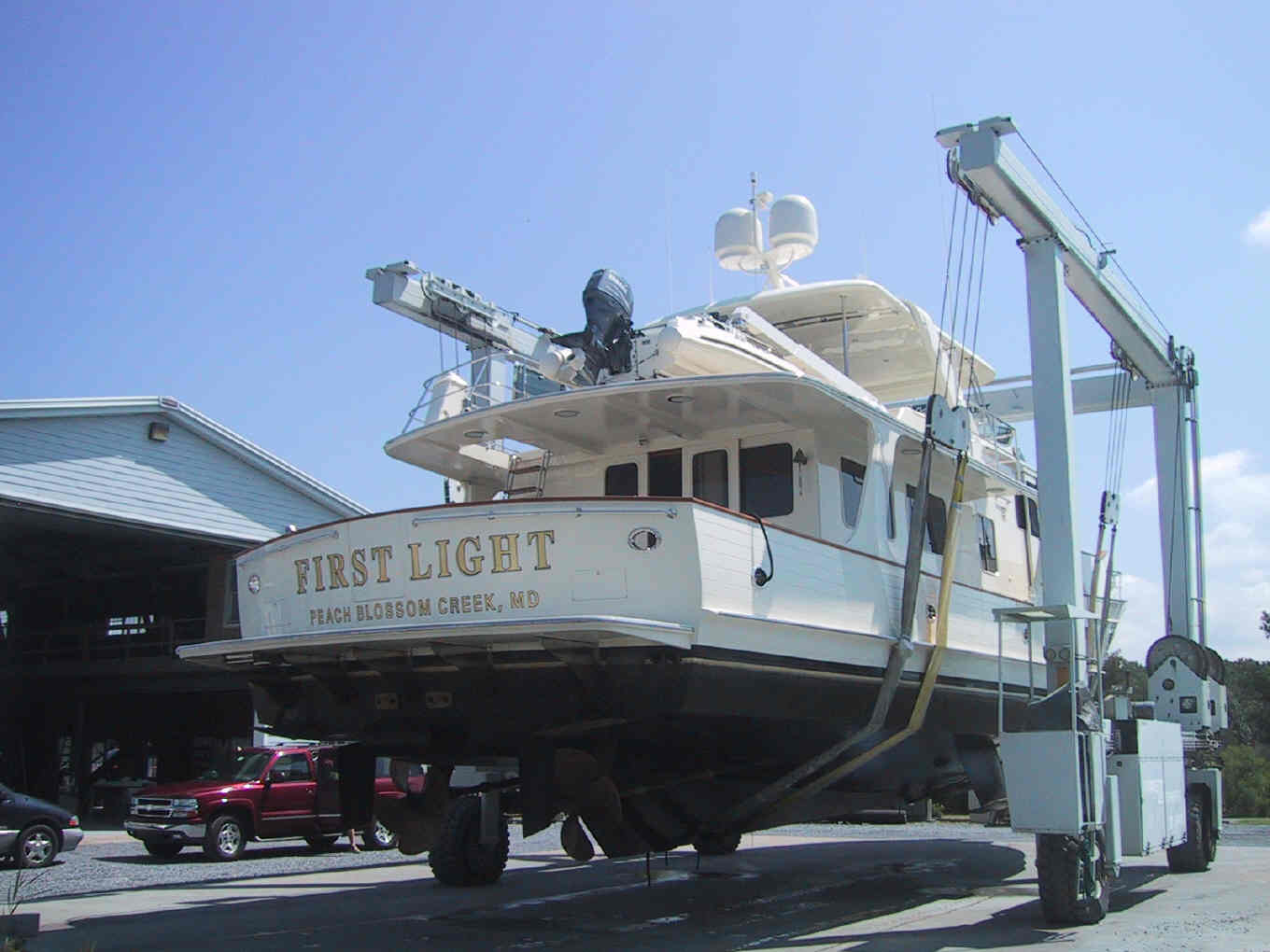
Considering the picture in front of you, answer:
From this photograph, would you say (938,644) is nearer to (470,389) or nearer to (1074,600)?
(1074,600)

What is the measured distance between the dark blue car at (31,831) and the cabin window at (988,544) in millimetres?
11501

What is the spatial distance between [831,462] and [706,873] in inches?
197

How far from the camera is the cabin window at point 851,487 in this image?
9641 millimetres

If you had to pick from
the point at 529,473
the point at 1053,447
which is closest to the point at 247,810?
the point at 529,473

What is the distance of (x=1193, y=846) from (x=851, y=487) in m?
5.06

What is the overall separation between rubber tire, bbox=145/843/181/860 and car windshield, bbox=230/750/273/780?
48.1 inches

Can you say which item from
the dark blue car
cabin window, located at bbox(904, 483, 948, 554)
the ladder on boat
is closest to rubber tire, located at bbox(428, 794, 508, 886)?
the ladder on boat

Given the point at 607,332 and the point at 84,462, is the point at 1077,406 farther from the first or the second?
the point at 84,462

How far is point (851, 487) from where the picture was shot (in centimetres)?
979

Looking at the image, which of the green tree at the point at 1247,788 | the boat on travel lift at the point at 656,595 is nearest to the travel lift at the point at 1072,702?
the boat on travel lift at the point at 656,595

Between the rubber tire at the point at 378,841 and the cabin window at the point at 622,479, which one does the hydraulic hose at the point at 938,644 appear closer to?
the cabin window at the point at 622,479

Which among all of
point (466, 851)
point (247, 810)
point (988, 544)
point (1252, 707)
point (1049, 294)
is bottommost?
point (1252, 707)

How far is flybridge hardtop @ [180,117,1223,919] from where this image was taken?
7316 millimetres

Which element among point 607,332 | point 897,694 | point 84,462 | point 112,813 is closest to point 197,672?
point 112,813
